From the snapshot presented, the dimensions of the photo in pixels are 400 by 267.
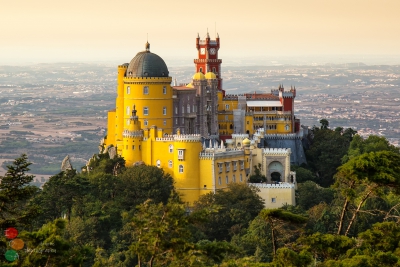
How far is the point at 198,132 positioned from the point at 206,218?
1815 inches

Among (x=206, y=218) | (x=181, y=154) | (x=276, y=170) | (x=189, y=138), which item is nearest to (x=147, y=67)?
(x=189, y=138)

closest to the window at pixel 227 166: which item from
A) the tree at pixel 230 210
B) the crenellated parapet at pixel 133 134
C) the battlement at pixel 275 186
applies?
the tree at pixel 230 210

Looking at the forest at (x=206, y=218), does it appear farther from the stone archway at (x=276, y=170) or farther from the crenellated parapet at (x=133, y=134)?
the crenellated parapet at (x=133, y=134)

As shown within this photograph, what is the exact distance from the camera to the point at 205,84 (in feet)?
311

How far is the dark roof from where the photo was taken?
89.8 m

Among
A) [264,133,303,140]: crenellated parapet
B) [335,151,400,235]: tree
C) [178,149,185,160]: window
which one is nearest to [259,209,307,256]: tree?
[335,151,400,235]: tree

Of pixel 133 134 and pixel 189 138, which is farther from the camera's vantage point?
pixel 133 134

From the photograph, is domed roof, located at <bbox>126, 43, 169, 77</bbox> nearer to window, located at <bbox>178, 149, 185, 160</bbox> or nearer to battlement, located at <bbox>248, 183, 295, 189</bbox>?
window, located at <bbox>178, 149, 185, 160</bbox>

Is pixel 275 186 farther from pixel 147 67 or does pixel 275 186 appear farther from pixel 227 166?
pixel 147 67

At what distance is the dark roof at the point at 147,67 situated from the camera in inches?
3536

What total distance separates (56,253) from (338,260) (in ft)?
42.5

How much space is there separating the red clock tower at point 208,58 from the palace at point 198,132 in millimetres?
6534

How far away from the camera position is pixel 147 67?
89.8m

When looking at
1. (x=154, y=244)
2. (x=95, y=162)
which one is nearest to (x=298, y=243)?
(x=154, y=244)
